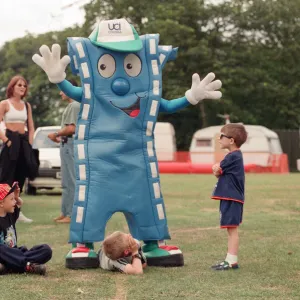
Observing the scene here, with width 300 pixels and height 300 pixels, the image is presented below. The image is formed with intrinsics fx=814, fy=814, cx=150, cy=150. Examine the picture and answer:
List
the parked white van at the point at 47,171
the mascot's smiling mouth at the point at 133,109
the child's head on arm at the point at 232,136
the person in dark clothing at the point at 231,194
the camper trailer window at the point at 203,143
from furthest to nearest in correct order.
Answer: the camper trailer window at the point at 203,143, the parked white van at the point at 47,171, the mascot's smiling mouth at the point at 133,109, the child's head on arm at the point at 232,136, the person in dark clothing at the point at 231,194

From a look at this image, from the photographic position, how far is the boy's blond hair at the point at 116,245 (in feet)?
21.6

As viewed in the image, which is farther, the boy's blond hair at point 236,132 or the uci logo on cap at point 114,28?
the uci logo on cap at point 114,28

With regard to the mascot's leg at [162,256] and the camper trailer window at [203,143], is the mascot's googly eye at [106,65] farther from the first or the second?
the camper trailer window at [203,143]

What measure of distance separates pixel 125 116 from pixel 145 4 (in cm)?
4163

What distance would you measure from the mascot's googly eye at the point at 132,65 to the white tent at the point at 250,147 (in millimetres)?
28861

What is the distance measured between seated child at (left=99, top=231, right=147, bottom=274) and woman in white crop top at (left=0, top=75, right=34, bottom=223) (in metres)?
3.92

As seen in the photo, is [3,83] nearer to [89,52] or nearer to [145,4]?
[145,4]

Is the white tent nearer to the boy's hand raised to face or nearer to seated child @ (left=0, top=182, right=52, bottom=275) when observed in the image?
the boy's hand raised to face

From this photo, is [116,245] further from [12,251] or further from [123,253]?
[12,251]

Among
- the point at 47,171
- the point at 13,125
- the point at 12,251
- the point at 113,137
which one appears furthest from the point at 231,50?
the point at 12,251

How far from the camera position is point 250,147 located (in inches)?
1422

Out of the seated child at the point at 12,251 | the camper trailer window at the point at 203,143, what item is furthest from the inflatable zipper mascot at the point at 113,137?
the camper trailer window at the point at 203,143

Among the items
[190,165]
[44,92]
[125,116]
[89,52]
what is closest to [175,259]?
[125,116]

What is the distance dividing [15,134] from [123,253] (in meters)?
4.12
